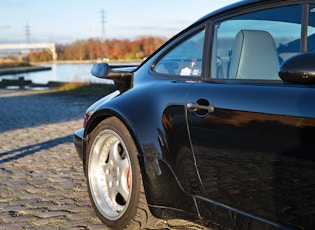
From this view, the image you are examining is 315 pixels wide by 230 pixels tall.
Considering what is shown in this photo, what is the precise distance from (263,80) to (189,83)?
583 mm

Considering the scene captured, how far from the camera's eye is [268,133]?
89.7 inches

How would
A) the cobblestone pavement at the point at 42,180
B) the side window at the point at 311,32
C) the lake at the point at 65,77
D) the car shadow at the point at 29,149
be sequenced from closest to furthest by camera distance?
1. the side window at the point at 311,32
2. the cobblestone pavement at the point at 42,180
3. the car shadow at the point at 29,149
4. the lake at the point at 65,77

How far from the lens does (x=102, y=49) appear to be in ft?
237

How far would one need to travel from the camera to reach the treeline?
65000mm


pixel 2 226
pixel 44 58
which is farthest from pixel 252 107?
pixel 44 58

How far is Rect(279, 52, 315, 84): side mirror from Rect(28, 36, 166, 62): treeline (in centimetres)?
5793

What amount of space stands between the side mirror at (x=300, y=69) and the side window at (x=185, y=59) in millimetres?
888

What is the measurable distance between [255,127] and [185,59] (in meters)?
0.99

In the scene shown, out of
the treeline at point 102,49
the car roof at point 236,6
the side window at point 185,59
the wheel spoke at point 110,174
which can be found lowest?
the treeline at point 102,49

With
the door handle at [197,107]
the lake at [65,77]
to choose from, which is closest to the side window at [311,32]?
the door handle at [197,107]

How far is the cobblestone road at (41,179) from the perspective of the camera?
12.4 ft

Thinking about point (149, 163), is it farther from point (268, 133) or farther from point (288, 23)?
point (288, 23)

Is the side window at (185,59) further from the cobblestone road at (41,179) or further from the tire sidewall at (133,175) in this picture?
the cobblestone road at (41,179)

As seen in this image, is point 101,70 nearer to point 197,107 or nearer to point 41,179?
point 197,107
